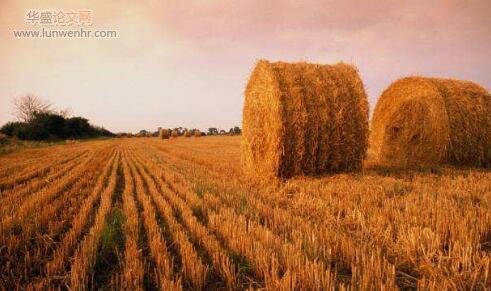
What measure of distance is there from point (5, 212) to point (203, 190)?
3.22m

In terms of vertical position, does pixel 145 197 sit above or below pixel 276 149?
below

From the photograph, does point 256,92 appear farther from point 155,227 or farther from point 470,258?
point 470,258

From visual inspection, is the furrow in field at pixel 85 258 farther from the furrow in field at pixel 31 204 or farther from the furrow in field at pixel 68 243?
the furrow in field at pixel 31 204

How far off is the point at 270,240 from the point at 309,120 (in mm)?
4554

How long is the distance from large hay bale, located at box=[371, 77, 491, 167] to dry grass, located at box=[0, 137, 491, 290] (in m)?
2.51

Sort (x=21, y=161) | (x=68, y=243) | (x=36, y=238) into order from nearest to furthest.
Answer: (x=68, y=243) < (x=36, y=238) < (x=21, y=161)

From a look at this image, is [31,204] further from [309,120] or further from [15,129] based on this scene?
[15,129]

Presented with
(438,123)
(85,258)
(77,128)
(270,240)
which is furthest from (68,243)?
(77,128)

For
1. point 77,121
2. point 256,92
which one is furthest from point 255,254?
point 77,121

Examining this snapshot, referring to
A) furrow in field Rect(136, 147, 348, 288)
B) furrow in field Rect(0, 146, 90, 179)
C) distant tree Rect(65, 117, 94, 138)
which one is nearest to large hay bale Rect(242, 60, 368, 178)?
furrow in field Rect(136, 147, 348, 288)

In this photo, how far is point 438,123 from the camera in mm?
9398

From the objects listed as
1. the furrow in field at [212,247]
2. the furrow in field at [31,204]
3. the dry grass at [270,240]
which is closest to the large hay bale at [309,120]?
the dry grass at [270,240]

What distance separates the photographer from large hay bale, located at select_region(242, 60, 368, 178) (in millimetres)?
7992

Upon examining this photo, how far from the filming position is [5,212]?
588 cm
